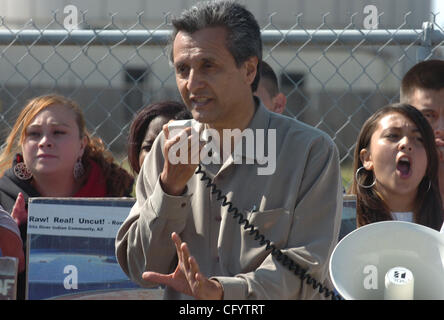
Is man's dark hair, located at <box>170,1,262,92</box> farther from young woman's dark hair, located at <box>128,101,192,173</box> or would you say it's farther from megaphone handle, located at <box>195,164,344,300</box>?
young woman's dark hair, located at <box>128,101,192,173</box>

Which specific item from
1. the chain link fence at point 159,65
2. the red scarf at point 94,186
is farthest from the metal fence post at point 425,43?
the red scarf at point 94,186

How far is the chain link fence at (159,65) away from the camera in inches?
200

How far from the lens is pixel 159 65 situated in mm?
7789

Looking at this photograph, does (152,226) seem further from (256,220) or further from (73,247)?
(73,247)

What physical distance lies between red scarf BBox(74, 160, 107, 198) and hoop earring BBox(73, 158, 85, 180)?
1.9 inches

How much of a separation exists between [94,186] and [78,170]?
0.14 meters

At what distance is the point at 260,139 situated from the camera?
347 centimetres

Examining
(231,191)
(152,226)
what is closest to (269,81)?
(231,191)

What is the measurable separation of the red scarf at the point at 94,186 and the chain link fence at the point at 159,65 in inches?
25.0

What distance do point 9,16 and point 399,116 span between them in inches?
150

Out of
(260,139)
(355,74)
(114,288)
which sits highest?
Result: (355,74)

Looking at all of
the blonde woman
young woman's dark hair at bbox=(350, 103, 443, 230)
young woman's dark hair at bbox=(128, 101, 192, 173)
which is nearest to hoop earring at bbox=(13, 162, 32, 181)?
the blonde woman
